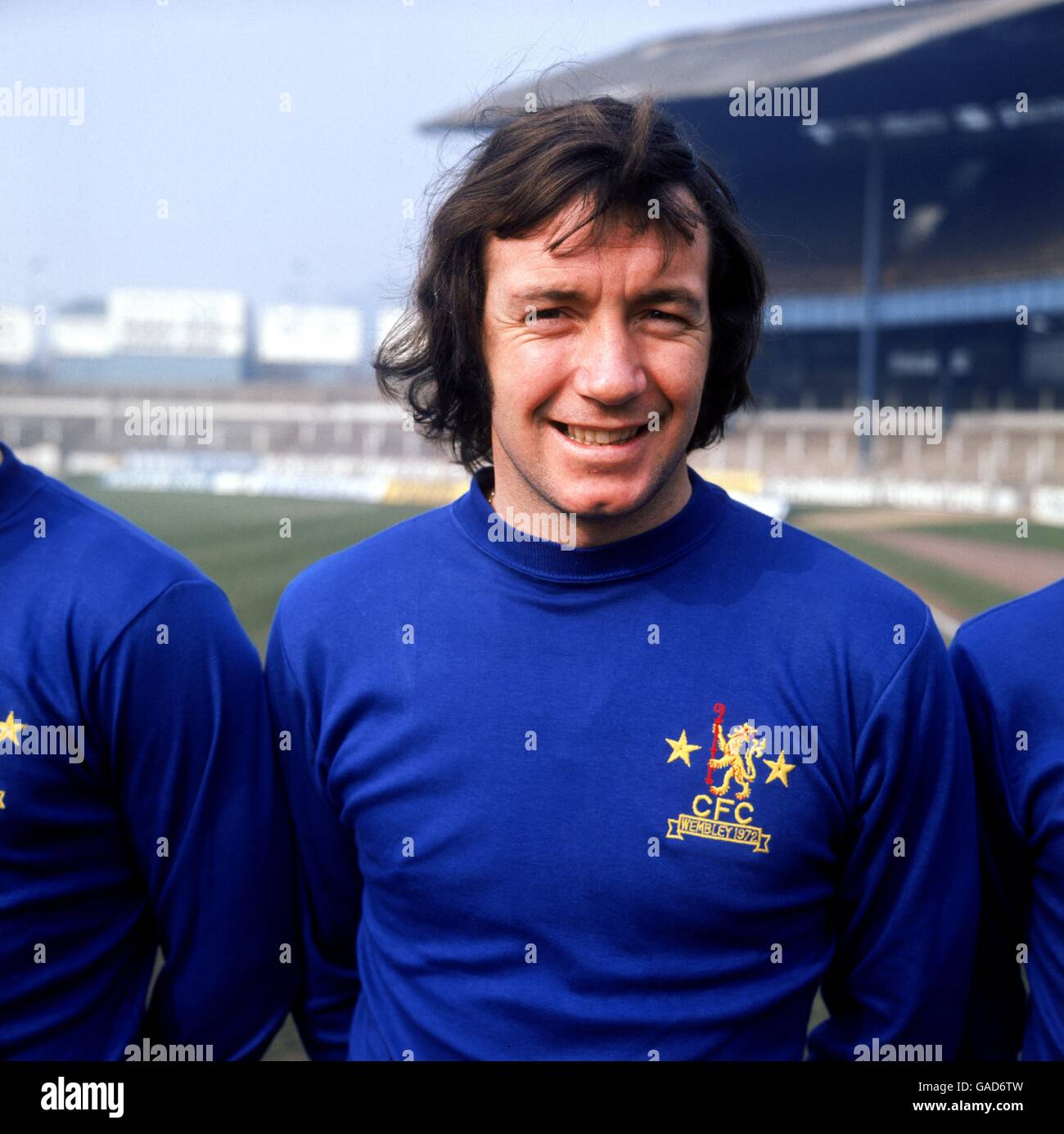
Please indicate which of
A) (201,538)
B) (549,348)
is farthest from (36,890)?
(201,538)

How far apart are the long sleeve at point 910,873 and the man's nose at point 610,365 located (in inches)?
20.8

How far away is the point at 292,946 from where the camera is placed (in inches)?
73.2

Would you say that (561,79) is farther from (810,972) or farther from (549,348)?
(810,972)

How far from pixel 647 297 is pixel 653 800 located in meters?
0.69

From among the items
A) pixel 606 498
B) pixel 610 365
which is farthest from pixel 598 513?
pixel 610 365

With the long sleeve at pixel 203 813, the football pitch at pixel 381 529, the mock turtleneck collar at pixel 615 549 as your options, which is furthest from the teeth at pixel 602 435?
the football pitch at pixel 381 529

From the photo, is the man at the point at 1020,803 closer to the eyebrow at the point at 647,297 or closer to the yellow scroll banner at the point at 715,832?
the yellow scroll banner at the point at 715,832

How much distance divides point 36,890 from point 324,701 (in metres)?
0.48

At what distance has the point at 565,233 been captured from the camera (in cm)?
155

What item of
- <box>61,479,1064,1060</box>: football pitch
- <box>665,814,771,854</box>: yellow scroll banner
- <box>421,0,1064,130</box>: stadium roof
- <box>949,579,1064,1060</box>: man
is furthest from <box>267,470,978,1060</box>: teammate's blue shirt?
<box>421,0,1064,130</box>: stadium roof

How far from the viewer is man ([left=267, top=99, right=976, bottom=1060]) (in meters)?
1.54

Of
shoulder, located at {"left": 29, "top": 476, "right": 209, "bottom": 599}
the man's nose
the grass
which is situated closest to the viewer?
the man's nose

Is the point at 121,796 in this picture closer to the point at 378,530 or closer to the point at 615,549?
the point at 615,549

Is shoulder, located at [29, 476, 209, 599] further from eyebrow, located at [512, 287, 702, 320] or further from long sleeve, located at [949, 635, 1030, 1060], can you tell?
long sleeve, located at [949, 635, 1030, 1060]
